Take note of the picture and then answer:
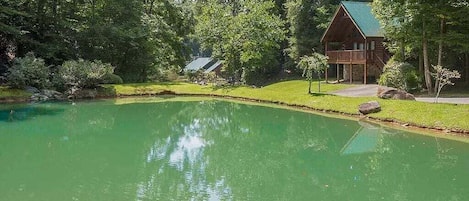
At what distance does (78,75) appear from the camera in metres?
28.9

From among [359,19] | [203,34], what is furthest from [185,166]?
[203,34]

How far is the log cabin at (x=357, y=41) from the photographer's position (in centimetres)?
3103

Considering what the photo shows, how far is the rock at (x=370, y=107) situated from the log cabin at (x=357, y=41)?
11.0 meters

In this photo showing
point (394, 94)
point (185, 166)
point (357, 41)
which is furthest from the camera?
point (357, 41)

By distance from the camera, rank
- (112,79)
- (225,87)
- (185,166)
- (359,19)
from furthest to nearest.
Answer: (225,87), (112,79), (359,19), (185,166)

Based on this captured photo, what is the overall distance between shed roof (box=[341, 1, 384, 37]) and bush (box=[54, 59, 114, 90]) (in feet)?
57.1

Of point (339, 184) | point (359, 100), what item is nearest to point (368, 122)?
point (359, 100)

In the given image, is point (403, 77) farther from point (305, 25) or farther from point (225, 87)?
point (305, 25)

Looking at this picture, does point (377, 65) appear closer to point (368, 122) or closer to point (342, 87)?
point (342, 87)

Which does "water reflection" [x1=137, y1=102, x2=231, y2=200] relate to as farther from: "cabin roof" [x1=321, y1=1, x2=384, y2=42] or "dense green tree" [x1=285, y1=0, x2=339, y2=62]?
"dense green tree" [x1=285, y1=0, x2=339, y2=62]

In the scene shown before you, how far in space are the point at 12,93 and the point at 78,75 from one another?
13.6 ft

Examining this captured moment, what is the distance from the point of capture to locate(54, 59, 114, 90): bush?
2864 cm

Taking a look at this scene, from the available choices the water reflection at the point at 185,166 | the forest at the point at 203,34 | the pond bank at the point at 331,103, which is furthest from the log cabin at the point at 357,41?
the water reflection at the point at 185,166

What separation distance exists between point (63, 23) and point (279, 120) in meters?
20.7
